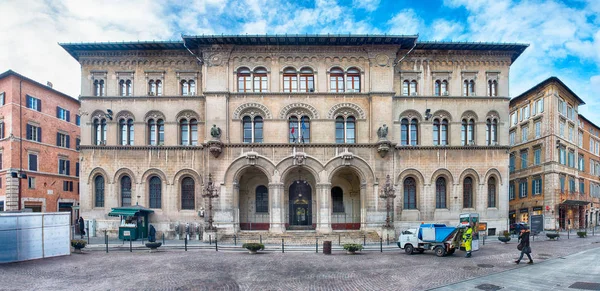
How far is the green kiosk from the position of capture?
2409cm

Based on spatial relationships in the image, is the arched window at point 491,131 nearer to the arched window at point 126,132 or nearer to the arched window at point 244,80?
the arched window at point 244,80

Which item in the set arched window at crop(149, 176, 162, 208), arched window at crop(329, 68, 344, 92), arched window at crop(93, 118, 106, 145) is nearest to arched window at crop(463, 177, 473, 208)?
arched window at crop(329, 68, 344, 92)

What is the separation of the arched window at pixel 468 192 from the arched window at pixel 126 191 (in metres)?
29.4

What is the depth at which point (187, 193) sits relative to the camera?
89.7 feet

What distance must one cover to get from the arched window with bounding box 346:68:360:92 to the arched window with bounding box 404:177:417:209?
30.0 ft

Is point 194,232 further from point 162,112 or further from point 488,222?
point 488,222

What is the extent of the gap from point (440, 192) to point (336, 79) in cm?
1347

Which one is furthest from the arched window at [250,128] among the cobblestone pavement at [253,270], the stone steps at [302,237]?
the cobblestone pavement at [253,270]

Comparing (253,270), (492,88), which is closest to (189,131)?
(253,270)

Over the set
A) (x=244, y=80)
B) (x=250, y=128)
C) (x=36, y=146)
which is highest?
(x=244, y=80)

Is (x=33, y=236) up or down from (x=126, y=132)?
down

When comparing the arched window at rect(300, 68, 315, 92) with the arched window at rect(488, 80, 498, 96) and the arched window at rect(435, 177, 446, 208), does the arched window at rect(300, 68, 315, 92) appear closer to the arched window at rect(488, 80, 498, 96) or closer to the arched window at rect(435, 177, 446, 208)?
the arched window at rect(435, 177, 446, 208)

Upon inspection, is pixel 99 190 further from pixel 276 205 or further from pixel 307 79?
pixel 307 79

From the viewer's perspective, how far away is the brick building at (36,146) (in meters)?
30.3
